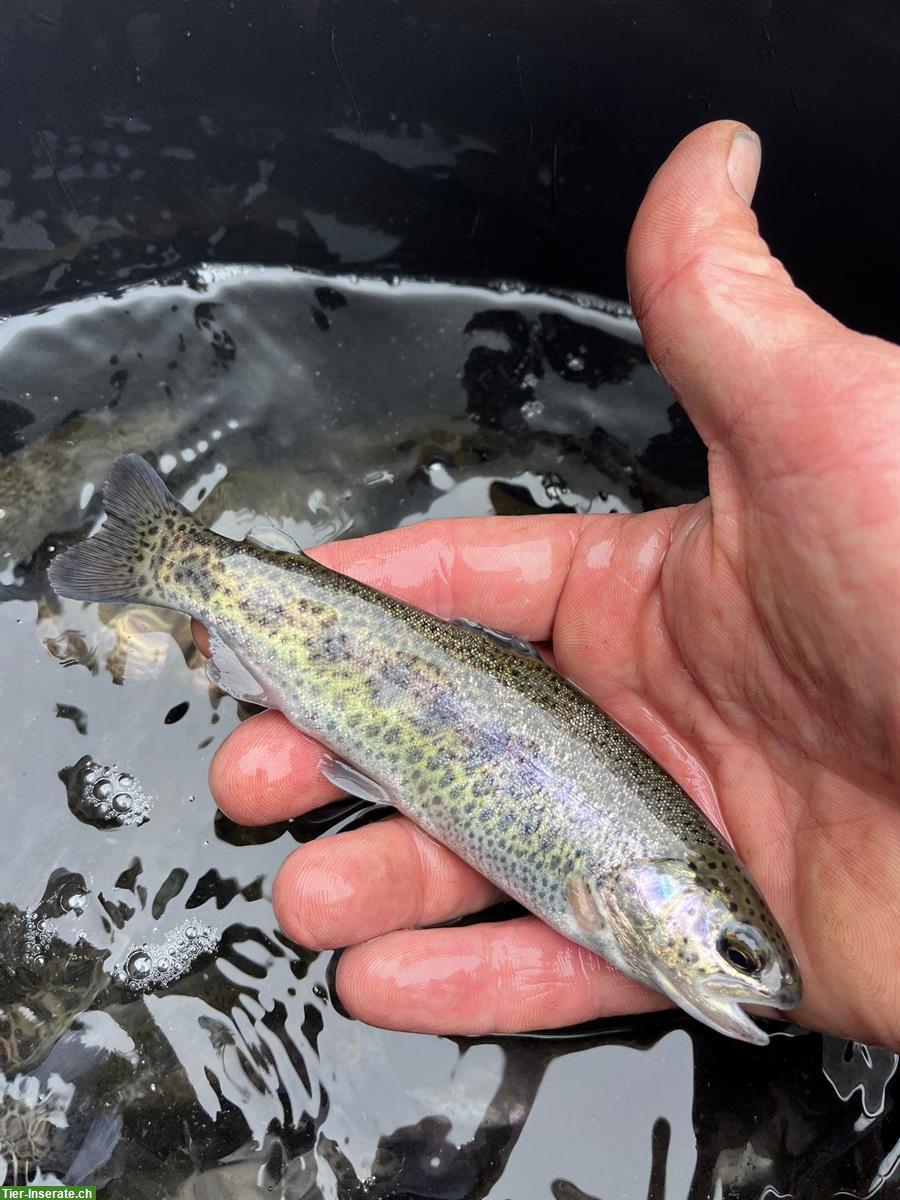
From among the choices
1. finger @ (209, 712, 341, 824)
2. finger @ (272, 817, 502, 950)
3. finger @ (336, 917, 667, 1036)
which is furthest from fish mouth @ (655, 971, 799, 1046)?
finger @ (209, 712, 341, 824)

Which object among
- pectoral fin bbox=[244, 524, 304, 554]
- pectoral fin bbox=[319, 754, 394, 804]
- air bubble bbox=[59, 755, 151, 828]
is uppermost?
pectoral fin bbox=[244, 524, 304, 554]

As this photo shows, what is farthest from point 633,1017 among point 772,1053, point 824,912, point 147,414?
point 147,414

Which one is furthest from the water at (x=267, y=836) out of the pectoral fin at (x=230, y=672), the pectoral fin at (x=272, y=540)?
the pectoral fin at (x=272, y=540)

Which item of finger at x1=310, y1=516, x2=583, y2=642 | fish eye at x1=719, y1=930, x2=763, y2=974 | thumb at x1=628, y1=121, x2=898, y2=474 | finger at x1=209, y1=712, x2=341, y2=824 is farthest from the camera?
finger at x1=310, y1=516, x2=583, y2=642

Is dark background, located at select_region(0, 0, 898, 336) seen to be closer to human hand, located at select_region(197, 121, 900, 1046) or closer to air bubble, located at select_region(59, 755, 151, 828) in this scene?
human hand, located at select_region(197, 121, 900, 1046)

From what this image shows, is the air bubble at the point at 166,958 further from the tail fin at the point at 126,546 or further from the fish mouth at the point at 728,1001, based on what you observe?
the fish mouth at the point at 728,1001
